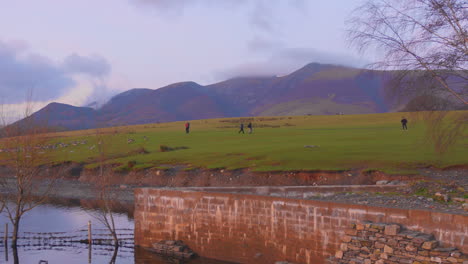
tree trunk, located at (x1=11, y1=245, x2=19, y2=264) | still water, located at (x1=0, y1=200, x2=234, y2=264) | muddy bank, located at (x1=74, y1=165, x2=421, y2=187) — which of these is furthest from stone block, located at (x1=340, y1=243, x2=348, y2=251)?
tree trunk, located at (x1=11, y1=245, x2=19, y2=264)

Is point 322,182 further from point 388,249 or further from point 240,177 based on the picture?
point 388,249

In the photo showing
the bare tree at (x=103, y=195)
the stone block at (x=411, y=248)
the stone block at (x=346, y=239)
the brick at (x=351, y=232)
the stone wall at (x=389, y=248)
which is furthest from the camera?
the bare tree at (x=103, y=195)

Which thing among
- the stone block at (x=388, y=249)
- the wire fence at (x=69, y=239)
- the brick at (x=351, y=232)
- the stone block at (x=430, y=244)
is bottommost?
the wire fence at (x=69, y=239)

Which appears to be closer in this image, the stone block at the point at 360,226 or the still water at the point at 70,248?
the stone block at the point at 360,226

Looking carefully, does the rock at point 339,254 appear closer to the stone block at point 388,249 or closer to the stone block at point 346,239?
the stone block at point 346,239

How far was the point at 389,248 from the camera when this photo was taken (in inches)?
640

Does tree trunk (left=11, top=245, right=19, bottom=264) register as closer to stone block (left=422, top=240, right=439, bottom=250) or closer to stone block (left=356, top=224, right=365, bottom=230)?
stone block (left=356, top=224, right=365, bottom=230)

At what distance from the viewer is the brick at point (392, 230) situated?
53.3 ft

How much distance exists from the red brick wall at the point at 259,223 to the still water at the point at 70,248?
120 cm

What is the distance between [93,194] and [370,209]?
105 feet

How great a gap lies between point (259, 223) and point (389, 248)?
21.3 ft

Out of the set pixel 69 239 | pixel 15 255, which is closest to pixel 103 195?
pixel 69 239

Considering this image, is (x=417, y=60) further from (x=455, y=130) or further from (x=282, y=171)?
(x=282, y=171)

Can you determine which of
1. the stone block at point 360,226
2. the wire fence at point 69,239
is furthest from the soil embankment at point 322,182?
the wire fence at point 69,239
